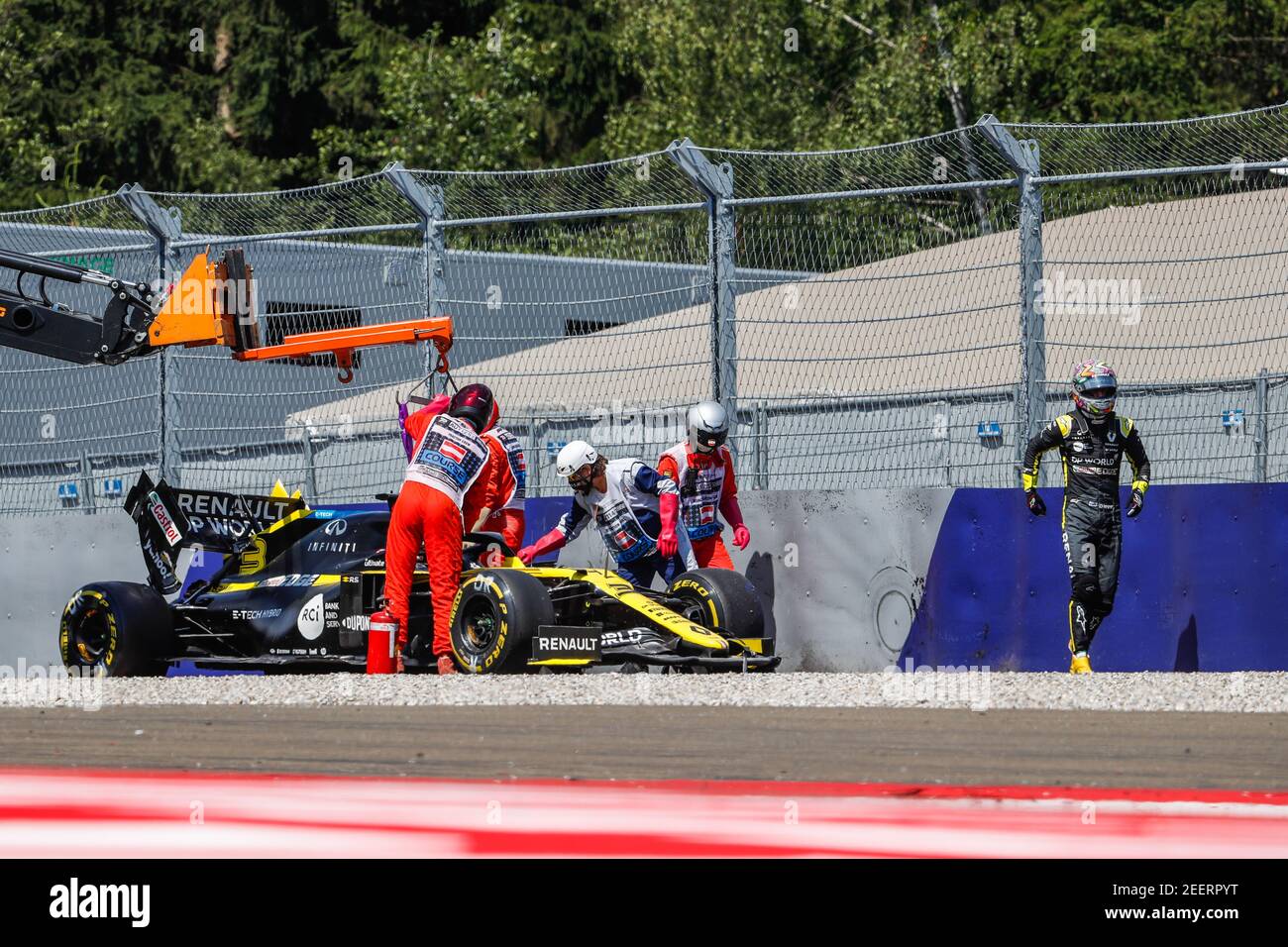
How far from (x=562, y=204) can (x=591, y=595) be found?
10.1ft

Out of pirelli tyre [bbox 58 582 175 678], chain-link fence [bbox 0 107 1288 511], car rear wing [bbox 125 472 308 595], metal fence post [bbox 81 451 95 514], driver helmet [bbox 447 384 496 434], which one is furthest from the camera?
metal fence post [bbox 81 451 95 514]

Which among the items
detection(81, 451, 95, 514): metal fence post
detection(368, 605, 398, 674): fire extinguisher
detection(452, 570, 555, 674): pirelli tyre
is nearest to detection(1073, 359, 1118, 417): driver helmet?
detection(452, 570, 555, 674): pirelli tyre

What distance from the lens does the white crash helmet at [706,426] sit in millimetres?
11547

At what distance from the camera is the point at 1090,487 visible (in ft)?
34.7

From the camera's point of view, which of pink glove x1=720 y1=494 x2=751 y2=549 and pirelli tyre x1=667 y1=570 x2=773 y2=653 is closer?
pirelli tyre x1=667 y1=570 x2=773 y2=653

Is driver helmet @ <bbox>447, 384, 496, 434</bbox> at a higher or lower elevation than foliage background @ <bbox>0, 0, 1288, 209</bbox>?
lower

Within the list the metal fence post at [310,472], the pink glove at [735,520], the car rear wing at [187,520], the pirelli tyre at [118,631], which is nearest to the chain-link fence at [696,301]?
the metal fence post at [310,472]

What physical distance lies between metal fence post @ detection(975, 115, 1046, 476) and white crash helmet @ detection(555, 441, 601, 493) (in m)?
2.44

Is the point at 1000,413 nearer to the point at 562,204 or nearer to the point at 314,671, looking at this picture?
the point at 562,204

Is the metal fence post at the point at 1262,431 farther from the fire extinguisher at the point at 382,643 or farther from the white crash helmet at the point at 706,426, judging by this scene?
the fire extinguisher at the point at 382,643

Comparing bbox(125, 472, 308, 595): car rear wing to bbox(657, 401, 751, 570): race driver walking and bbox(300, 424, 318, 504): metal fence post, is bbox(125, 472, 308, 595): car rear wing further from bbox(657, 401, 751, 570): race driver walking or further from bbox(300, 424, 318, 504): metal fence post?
bbox(657, 401, 751, 570): race driver walking

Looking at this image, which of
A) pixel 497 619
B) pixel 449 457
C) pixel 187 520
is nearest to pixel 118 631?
pixel 187 520

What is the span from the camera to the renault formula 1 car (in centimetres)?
1018
